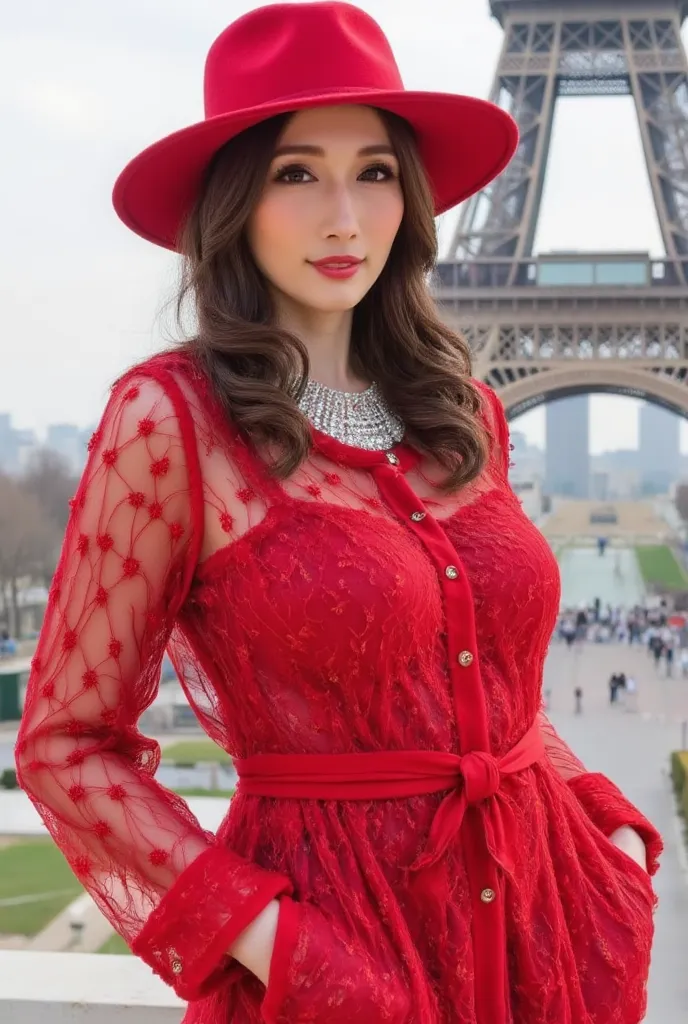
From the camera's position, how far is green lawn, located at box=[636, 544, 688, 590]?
788 inches

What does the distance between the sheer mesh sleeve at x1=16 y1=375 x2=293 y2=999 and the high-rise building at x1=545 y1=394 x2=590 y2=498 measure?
2381 cm

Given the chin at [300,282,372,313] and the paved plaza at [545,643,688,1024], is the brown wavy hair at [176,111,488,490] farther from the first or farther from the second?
the paved plaza at [545,643,688,1024]

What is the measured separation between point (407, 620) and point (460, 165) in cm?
55

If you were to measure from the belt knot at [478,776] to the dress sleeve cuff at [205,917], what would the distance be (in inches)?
7.2

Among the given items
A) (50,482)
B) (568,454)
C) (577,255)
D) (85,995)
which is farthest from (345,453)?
(568,454)

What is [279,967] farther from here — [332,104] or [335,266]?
[332,104]

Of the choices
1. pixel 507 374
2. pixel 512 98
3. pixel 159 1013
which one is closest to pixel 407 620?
pixel 159 1013

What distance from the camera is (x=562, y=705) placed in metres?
11.5

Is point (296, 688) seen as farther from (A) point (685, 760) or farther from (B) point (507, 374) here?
(B) point (507, 374)

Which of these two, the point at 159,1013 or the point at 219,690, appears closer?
the point at 219,690

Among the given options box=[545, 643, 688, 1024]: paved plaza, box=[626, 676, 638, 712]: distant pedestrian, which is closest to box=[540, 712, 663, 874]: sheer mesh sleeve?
box=[545, 643, 688, 1024]: paved plaza

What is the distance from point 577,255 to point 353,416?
52.0ft

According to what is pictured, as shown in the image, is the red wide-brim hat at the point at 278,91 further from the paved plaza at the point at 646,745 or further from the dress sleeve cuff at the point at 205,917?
the paved plaza at the point at 646,745

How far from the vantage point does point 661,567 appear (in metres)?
22.0
